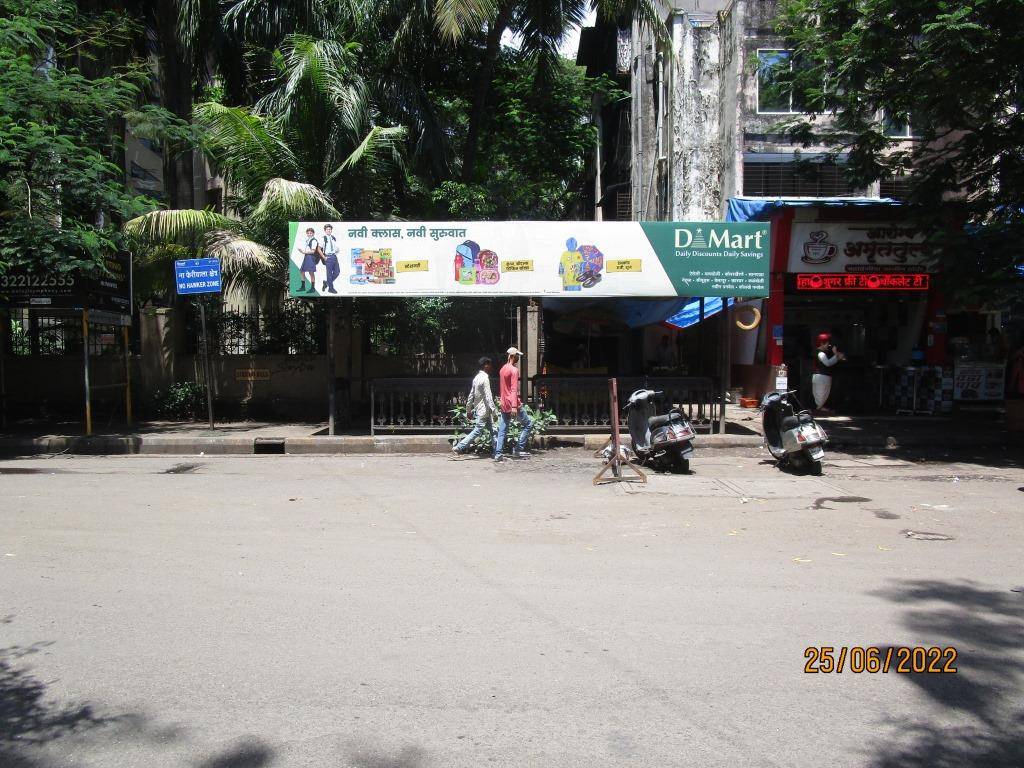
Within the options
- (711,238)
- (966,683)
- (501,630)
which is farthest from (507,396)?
(966,683)

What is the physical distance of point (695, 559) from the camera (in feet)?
21.0

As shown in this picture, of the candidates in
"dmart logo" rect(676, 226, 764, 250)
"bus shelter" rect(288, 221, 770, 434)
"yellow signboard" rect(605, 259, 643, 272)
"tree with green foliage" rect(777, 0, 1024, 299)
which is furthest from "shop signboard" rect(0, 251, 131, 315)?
"tree with green foliage" rect(777, 0, 1024, 299)

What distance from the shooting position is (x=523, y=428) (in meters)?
12.5

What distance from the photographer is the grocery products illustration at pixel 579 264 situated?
13.1 meters

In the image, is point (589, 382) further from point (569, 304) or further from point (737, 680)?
point (737, 680)

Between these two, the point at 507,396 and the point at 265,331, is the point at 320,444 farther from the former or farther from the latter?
the point at 265,331

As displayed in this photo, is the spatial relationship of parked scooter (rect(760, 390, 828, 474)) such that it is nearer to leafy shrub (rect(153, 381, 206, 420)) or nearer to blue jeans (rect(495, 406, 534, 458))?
blue jeans (rect(495, 406, 534, 458))

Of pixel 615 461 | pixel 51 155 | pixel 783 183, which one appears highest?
pixel 783 183

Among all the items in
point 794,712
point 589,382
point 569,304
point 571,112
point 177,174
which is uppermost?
point 571,112

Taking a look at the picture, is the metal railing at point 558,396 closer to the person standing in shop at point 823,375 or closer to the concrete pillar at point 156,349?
the person standing in shop at point 823,375

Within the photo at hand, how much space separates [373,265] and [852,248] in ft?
34.7

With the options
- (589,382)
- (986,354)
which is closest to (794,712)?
(589,382)

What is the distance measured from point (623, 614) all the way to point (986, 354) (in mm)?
15262
